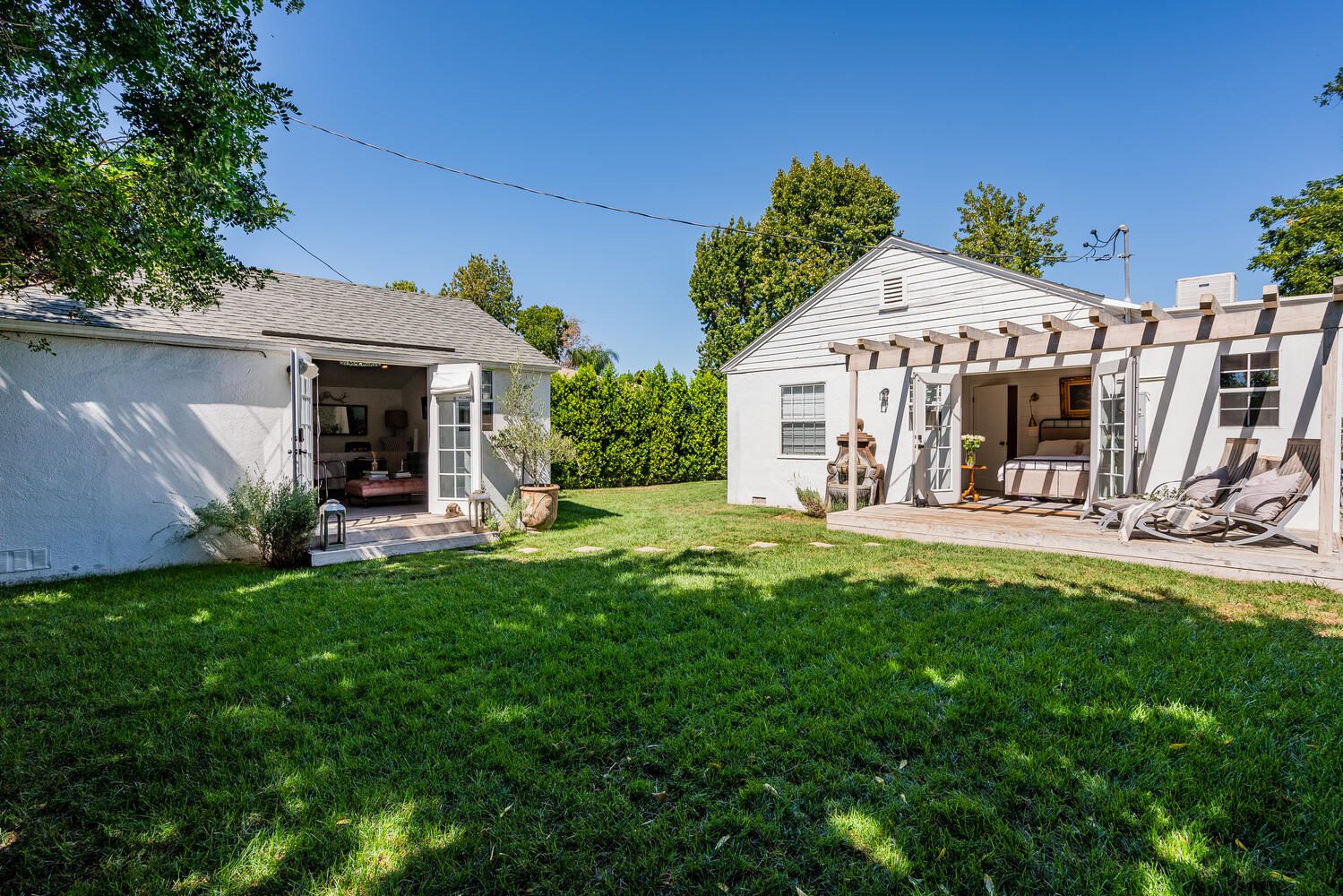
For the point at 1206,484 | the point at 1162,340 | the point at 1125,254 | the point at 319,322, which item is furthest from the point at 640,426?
the point at 1125,254

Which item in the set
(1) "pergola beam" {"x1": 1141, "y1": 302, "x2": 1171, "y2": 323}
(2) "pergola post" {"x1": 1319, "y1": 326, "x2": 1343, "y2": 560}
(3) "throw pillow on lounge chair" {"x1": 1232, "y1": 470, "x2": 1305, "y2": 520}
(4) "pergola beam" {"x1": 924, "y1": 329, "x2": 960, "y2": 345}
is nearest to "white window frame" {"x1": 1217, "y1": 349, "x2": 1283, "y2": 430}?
(3) "throw pillow on lounge chair" {"x1": 1232, "y1": 470, "x2": 1305, "y2": 520}

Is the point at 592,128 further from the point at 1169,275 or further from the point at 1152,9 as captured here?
the point at 1169,275

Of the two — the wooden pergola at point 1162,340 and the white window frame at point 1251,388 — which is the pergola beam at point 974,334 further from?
the white window frame at point 1251,388

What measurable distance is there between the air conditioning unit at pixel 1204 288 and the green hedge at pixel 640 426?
1102 cm

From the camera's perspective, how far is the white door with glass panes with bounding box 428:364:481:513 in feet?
28.6

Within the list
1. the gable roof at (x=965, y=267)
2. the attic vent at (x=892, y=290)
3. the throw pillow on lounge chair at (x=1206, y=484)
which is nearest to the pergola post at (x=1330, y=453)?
the throw pillow on lounge chair at (x=1206, y=484)

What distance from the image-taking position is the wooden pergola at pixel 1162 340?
565cm

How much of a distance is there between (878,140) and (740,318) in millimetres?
10230

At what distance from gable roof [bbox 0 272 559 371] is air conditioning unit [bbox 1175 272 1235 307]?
32.1 ft

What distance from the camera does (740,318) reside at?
83.4ft

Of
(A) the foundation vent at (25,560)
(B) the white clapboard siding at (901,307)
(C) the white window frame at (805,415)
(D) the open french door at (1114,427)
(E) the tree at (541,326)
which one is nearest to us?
(A) the foundation vent at (25,560)

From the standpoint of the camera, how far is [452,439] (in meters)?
8.95

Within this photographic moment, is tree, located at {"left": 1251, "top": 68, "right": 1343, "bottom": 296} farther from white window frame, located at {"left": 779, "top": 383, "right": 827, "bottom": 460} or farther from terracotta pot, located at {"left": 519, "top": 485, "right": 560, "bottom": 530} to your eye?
terracotta pot, located at {"left": 519, "top": 485, "right": 560, "bottom": 530}

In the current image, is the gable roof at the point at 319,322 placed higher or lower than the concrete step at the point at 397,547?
higher
